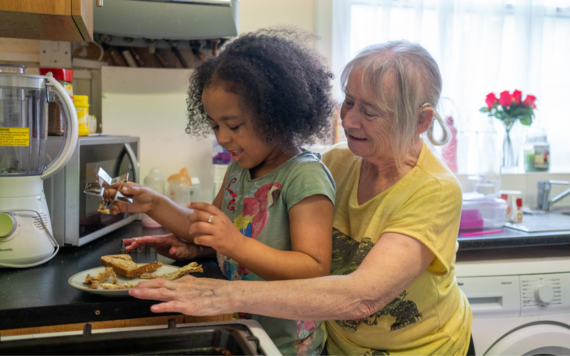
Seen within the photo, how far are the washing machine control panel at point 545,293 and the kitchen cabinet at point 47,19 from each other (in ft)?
5.01

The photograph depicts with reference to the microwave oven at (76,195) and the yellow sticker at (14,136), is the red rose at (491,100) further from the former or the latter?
the yellow sticker at (14,136)

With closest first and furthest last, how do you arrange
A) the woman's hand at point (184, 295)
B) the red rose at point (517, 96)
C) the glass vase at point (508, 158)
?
the woman's hand at point (184, 295) < the red rose at point (517, 96) < the glass vase at point (508, 158)

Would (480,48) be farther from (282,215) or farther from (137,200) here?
(137,200)

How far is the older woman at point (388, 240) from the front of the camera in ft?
2.53

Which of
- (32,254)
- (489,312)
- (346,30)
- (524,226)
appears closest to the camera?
(32,254)

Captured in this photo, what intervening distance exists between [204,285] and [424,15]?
72.4 inches

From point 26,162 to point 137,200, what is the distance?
0.29 metres

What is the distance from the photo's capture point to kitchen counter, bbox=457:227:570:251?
145 centimetres

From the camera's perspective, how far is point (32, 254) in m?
1.01

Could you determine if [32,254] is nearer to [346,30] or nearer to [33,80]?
[33,80]

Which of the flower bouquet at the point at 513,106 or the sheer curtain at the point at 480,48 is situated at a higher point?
the sheer curtain at the point at 480,48

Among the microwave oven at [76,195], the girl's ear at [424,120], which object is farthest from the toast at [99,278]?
the girl's ear at [424,120]

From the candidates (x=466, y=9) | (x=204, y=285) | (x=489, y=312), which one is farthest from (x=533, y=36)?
(x=204, y=285)

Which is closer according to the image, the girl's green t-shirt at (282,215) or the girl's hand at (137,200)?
the girl's green t-shirt at (282,215)
